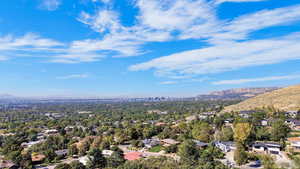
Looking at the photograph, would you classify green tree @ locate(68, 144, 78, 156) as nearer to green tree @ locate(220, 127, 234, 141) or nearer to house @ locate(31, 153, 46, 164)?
house @ locate(31, 153, 46, 164)

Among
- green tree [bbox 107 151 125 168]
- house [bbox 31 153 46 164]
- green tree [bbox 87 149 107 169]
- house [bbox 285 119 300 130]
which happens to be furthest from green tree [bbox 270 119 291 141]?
house [bbox 31 153 46 164]

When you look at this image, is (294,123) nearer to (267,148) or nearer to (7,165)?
(267,148)

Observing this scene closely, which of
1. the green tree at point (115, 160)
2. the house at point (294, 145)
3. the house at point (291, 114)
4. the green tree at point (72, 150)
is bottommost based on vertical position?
the green tree at point (72, 150)

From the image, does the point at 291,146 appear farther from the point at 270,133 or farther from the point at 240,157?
the point at 240,157

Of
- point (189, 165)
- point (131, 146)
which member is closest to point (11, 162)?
point (131, 146)

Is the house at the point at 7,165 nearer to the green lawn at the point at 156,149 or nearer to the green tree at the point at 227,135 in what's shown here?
the green lawn at the point at 156,149

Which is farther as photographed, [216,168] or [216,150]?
[216,150]

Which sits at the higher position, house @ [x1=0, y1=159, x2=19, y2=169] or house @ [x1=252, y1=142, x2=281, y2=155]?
house @ [x1=252, y1=142, x2=281, y2=155]

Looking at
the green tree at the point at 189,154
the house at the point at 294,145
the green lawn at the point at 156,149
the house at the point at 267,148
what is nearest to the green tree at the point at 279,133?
the house at the point at 294,145

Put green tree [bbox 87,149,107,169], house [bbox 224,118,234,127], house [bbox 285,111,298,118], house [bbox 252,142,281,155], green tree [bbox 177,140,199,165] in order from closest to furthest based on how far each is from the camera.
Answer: green tree [bbox 177,140,199,165], green tree [bbox 87,149,107,169], house [bbox 252,142,281,155], house [bbox 224,118,234,127], house [bbox 285,111,298,118]
